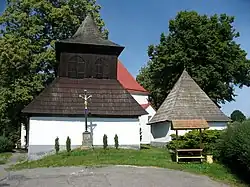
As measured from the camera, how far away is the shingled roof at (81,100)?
963 inches

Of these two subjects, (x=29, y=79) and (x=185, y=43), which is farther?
(x=185, y=43)

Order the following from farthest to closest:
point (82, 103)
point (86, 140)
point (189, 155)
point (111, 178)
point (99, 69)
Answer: point (99, 69), point (82, 103), point (86, 140), point (189, 155), point (111, 178)

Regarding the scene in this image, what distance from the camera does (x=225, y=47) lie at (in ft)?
127

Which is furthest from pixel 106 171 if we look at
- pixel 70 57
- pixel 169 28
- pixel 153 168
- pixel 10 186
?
pixel 169 28

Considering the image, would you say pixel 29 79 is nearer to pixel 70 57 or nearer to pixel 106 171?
pixel 70 57

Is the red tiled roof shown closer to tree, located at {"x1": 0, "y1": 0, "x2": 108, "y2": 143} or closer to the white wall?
the white wall

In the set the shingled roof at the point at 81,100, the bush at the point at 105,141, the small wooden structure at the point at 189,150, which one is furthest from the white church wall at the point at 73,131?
the small wooden structure at the point at 189,150

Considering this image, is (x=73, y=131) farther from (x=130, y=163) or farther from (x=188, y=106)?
(x=188, y=106)

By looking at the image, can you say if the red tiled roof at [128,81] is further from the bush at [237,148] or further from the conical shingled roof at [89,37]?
the bush at [237,148]

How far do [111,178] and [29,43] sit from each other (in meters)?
21.1

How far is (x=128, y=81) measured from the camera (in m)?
45.5

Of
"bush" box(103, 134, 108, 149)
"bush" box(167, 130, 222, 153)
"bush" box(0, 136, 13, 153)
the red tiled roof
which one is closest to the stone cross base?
"bush" box(103, 134, 108, 149)

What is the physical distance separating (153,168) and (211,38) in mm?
26435

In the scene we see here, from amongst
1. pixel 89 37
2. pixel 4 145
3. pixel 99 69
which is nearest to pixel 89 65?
pixel 99 69
